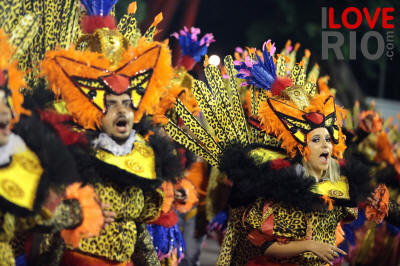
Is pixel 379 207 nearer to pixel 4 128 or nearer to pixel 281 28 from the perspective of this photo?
pixel 4 128

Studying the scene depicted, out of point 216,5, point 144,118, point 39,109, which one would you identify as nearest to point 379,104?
point 216,5


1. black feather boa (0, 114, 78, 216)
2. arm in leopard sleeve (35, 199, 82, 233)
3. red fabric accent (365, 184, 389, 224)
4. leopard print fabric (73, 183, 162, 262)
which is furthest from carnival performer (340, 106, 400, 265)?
black feather boa (0, 114, 78, 216)

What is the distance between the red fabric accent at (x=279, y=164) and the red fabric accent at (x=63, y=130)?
1.44m

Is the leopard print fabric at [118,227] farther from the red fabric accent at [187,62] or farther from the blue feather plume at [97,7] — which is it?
the red fabric accent at [187,62]

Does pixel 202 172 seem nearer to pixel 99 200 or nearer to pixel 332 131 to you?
pixel 332 131

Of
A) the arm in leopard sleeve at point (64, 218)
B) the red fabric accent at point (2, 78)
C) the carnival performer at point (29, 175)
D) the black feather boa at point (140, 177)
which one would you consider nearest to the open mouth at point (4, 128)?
the carnival performer at point (29, 175)

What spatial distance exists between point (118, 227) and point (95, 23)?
1416 millimetres

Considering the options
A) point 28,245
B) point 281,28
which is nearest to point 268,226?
point 28,245

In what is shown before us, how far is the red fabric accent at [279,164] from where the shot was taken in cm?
480

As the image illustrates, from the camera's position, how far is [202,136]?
17.4 feet

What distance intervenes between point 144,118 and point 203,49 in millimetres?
2556

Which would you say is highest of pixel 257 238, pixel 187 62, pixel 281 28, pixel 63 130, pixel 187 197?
pixel 281 28

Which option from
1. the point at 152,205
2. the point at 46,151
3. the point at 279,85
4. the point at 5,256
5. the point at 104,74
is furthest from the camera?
the point at 279,85

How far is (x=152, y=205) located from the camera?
4375mm
